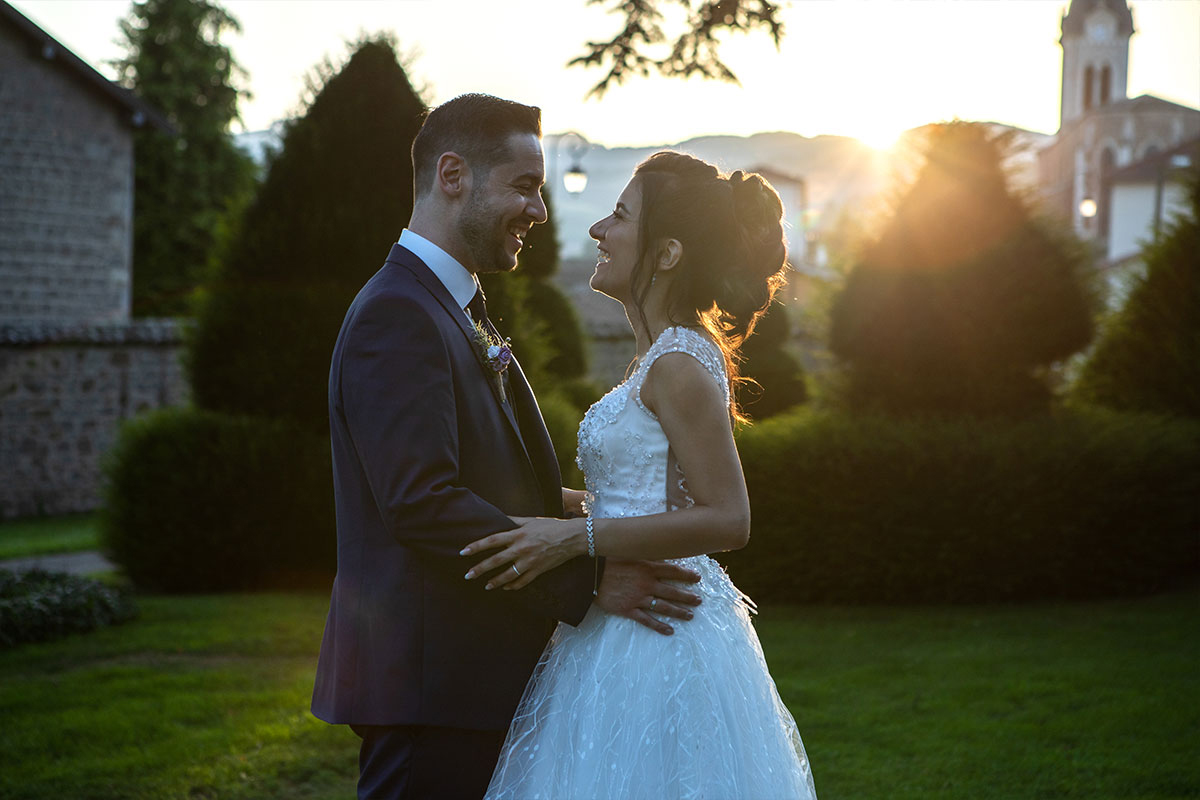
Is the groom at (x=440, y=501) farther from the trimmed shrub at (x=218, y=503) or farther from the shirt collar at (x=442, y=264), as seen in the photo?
the trimmed shrub at (x=218, y=503)

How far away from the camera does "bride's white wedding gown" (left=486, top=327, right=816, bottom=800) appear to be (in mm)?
2818

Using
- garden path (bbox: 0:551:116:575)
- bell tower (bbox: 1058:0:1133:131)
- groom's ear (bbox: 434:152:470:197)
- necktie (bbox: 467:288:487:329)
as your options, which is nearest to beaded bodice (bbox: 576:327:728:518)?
necktie (bbox: 467:288:487:329)

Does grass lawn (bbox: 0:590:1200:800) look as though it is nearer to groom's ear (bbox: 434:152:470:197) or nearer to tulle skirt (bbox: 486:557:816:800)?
tulle skirt (bbox: 486:557:816:800)

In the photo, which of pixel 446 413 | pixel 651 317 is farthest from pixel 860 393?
pixel 446 413

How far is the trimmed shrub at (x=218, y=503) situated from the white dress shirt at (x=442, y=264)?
7.03m

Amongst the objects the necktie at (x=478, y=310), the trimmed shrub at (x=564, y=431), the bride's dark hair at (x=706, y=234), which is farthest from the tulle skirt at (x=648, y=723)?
the trimmed shrub at (x=564, y=431)

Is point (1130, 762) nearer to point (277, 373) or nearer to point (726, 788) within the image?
point (726, 788)

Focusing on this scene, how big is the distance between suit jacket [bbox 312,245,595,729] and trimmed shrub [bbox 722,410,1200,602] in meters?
6.98

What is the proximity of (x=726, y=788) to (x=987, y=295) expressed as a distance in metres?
7.85

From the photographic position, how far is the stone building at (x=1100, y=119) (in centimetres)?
6566

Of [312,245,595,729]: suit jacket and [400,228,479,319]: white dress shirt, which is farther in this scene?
[400,228,479,319]: white dress shirt

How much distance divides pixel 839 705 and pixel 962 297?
15.1 feet

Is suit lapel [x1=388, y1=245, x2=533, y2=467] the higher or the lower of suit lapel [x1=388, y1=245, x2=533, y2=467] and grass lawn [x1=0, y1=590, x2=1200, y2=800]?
the higher

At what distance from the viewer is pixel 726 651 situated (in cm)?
301
